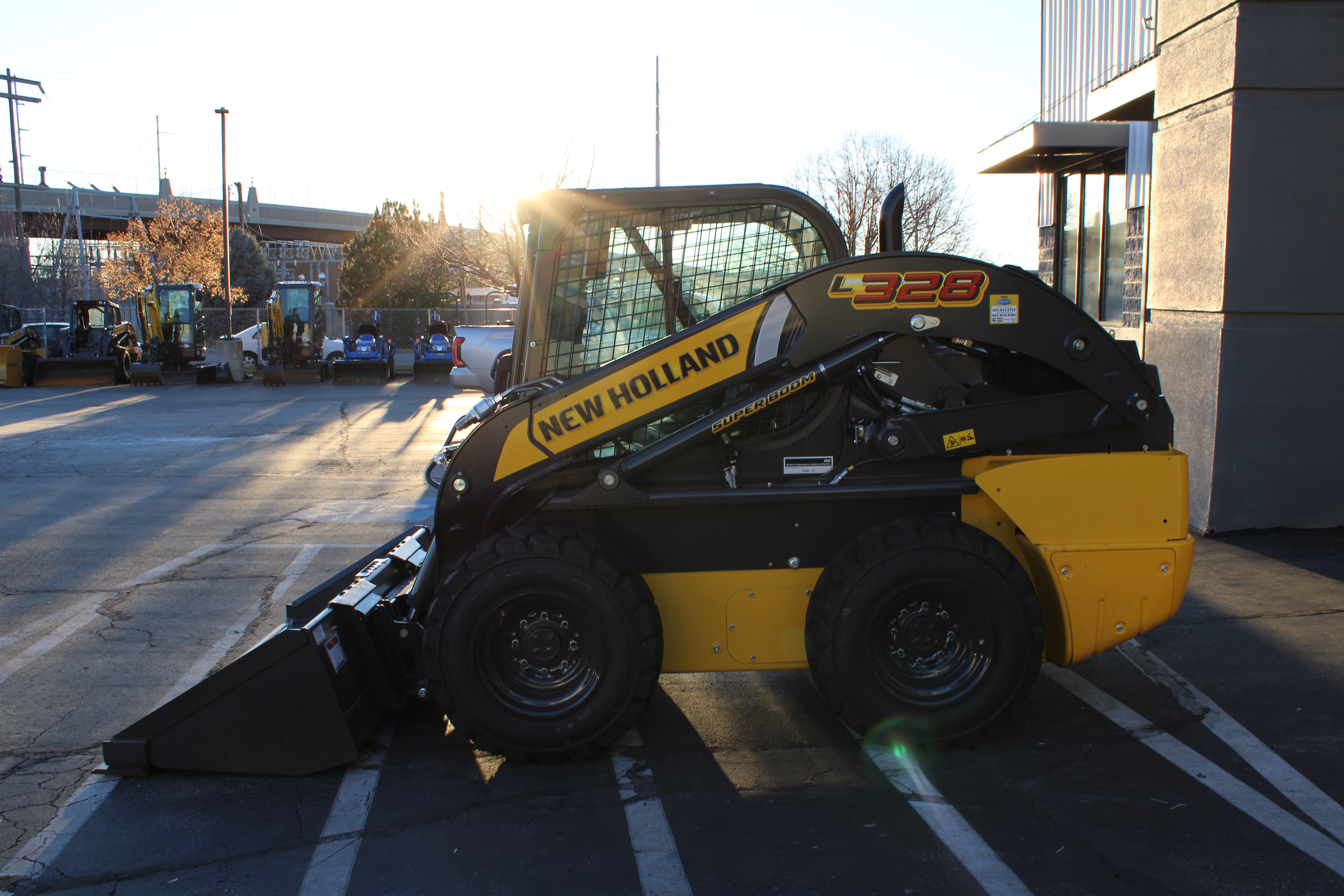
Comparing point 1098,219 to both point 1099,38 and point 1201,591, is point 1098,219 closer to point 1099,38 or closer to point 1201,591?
point 1099,38

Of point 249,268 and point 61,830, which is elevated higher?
point 249,268

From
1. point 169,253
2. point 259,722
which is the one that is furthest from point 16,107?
point 259,722

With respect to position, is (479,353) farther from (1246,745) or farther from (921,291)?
(1246,745)

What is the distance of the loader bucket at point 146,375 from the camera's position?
91.6 feet

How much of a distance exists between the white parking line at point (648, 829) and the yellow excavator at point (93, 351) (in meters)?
28.1

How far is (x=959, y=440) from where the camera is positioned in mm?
4531

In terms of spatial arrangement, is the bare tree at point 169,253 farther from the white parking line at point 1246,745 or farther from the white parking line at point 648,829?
the white parking line at point 1246,745

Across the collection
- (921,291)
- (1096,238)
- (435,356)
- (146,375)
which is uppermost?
(1096,238)

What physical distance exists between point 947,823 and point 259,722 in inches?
110

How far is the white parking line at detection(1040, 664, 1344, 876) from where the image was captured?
3.60 metres

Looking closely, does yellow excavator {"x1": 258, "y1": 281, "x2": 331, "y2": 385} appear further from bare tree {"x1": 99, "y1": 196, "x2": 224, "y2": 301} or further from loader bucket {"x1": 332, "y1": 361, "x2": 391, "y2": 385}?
bare tree {"x1": 99, "y1": 196, "x2": 224, "y2": 301}

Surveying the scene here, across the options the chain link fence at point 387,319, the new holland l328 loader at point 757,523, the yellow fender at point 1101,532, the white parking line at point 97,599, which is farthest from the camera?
the chain link fence at point 387,319

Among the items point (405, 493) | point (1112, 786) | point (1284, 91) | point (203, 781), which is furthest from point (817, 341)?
point (405, 493)

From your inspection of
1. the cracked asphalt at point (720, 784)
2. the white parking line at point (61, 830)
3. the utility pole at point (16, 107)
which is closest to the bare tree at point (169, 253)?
the utility pole at point (16, 107)
